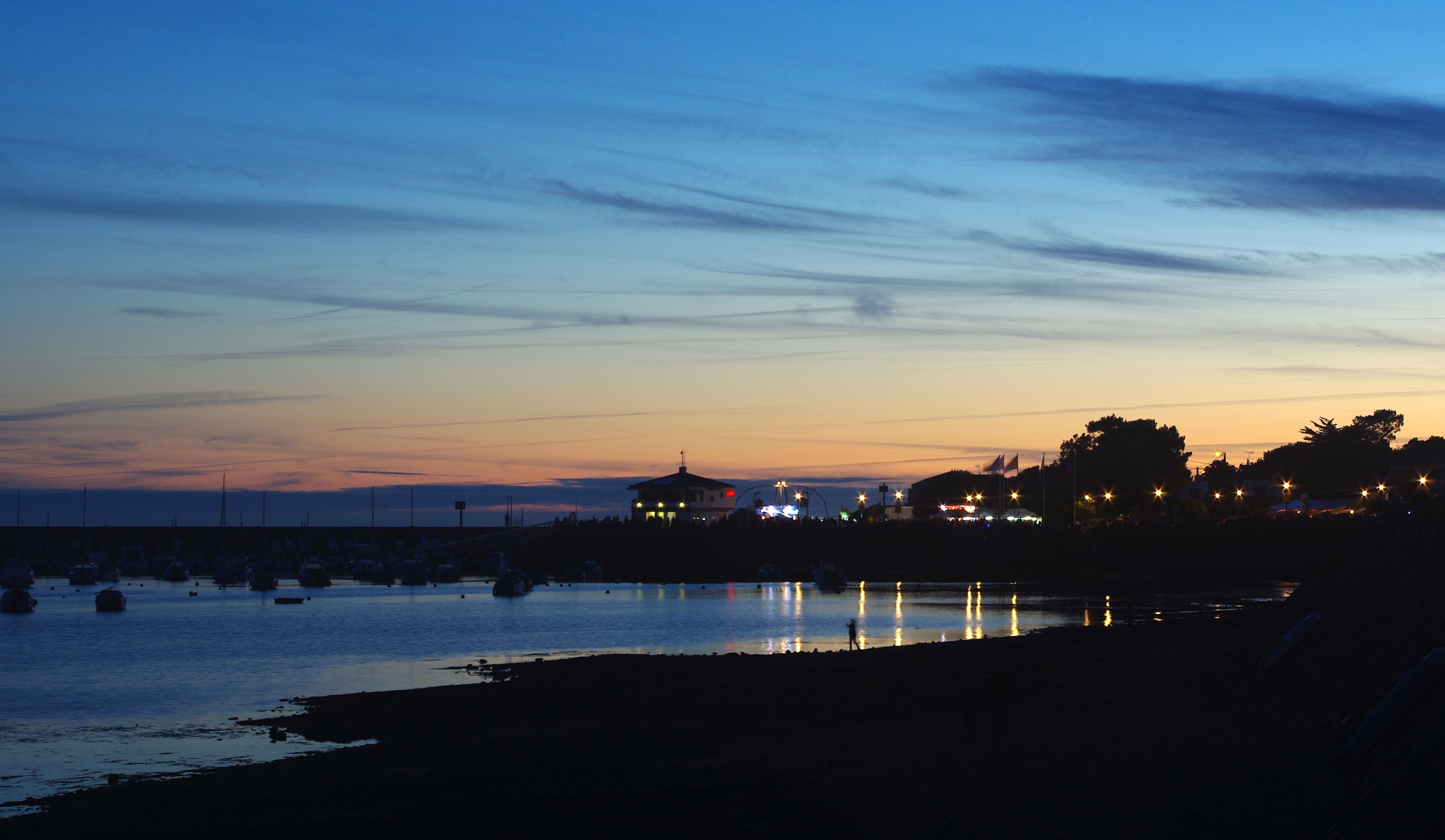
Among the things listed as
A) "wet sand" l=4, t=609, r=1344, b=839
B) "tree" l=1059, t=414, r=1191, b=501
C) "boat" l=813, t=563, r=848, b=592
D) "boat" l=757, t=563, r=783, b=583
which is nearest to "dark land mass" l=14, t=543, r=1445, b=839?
"wet sand" l=4, t=609, r=1344, b=839

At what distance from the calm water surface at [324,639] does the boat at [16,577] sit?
9.26ft

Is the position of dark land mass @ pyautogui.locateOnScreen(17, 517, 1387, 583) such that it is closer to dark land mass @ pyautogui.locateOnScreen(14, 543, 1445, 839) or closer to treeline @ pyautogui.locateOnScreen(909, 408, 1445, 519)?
treeline @ pyautogui.locateOnScreen(909, 408, 1445, 519)

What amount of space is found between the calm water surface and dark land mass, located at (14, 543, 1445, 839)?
4922mm

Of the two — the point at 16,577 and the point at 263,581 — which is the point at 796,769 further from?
the point at 16,577

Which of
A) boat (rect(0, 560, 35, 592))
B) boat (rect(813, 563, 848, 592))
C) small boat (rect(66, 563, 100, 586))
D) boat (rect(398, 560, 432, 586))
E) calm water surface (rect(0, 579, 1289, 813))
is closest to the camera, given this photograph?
calm water surface (rect(0, 579, 1289, 813))

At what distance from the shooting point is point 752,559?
559 ft

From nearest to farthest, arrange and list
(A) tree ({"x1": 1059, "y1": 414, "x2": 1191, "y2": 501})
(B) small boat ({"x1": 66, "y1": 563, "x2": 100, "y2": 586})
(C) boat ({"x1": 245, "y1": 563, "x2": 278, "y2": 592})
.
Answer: (C) boat ({"x1": 245, "y1": 563, "x2": 278, "y2": 592}) < (B) small boat ({"x1": 66, "y1": 563, "x2": 100, "y2": 586}) < (A) tree ({"x1": 1059, "y1": 414, "x2": 1191, "y2": 501})

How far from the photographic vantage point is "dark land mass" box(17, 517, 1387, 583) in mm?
119875

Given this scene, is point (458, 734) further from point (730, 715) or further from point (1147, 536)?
point (1147, 536)

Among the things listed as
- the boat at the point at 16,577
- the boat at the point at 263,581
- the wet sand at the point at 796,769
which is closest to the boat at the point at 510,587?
the boat at the point at 263,581

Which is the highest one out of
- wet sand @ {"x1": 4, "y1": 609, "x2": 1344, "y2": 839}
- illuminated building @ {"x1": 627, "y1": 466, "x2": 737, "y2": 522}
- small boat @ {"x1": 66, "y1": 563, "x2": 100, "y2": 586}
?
illuminated building @ {"x1": 627, "y1": 466, "x2": 737, "y2": 522}

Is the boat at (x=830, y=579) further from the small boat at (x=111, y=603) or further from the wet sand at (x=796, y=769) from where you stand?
the wet sand at (x=796, y=769)

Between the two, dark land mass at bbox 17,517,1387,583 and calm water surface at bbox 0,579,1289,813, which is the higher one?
dark land mass at bbox 17,517,1387,583

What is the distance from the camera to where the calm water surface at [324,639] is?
33625 millimetres
